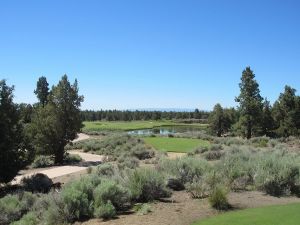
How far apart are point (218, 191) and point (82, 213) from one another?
373cm

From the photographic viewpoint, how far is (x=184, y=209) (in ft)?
35.5

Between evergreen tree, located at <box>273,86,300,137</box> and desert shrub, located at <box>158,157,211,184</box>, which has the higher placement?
evergreen tree, located at <box>273,86,300,137</box>

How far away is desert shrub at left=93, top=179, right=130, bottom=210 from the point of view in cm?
1145

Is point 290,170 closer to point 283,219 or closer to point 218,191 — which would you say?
point 218,191

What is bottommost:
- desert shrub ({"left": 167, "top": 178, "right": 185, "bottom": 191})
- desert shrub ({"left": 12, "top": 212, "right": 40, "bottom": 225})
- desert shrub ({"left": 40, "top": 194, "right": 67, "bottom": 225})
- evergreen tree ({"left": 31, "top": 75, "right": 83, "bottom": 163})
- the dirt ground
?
desert shrub ({"left": 12, "top": 212, "right": 40, "bottom": 225})

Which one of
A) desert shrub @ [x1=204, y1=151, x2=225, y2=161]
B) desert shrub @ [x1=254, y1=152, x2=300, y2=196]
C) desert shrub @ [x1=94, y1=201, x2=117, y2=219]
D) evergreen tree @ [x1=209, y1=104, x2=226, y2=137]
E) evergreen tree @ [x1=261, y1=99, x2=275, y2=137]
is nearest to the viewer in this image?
desert shrub @ [x1=94, y1=201, x2=117, y2=219]

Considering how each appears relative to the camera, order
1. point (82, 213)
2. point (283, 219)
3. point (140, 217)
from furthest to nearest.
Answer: point (82, 213) < point (140, 217) < point (283, 219)

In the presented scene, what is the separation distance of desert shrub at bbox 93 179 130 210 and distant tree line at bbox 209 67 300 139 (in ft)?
114

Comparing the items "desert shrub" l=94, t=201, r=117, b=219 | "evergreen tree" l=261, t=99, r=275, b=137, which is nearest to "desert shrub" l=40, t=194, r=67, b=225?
"desert shrub" l=94, t=201, r=117, b=219

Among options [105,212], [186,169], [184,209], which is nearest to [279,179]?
[186,169]

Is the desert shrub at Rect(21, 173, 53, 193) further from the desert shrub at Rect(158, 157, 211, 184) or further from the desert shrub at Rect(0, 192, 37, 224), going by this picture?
the desert shrub at Rect(158, 157, 211, 184)

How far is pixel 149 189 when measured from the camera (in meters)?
12.3

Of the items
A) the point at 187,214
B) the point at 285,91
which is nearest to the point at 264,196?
the point at 187,214

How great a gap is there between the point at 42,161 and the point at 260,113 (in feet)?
84.5
